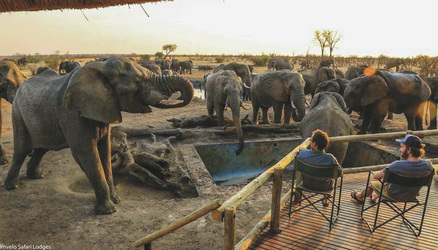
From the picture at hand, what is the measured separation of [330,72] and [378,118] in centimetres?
662

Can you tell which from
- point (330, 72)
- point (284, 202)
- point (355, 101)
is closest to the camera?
point (284, 202)

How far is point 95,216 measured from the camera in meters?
4.95

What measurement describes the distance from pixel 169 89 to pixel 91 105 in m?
1.06

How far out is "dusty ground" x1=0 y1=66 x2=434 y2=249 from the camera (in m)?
4.32

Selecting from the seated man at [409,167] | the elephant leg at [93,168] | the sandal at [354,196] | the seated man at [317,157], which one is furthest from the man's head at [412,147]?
the elephant leg at [93,168]

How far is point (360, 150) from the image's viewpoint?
9195 millimetres

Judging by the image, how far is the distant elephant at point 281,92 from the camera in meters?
10.8

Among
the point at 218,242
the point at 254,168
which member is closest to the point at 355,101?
the point at 254,168

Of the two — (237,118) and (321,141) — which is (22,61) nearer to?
(237,118)

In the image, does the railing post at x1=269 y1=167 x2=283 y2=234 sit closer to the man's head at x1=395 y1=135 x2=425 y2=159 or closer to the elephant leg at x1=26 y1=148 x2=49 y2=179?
the man's head at x1=395 y1=135 x2=425 y2=159

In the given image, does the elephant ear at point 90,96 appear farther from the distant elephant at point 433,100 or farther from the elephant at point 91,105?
the distant elephant at point 433,100

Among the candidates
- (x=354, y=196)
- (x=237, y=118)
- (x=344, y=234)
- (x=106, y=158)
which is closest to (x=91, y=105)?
(x=106, y=158)

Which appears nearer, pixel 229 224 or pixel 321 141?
pixel 229 224

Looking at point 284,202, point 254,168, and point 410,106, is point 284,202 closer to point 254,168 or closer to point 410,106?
point 254,168
